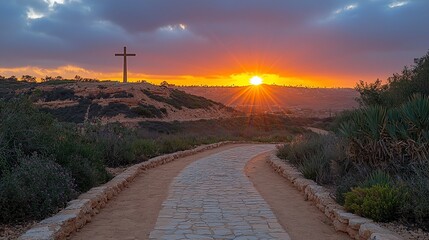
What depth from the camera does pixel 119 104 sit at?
5247cm

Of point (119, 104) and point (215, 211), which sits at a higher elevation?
point (119, 104)

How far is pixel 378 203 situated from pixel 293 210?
225 cm

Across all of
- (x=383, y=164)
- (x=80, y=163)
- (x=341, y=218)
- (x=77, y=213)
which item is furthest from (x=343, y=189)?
(x=80, y=163)

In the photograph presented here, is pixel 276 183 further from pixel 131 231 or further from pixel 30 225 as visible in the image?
pixel 30 225

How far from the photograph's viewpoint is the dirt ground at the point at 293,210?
24.7 ft

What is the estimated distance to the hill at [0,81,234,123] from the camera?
49.1 m

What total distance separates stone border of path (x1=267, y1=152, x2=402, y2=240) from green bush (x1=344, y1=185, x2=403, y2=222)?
136 mm

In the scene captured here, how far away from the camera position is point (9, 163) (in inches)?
360

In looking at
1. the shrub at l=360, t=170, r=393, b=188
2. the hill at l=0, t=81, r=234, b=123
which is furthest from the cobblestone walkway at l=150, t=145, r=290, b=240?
the hill at l=0, t=81, r=234, b=123

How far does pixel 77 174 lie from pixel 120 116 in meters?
38.3

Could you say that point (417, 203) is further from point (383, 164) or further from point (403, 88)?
point (403, 88)

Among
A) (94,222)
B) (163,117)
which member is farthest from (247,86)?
(94,222)

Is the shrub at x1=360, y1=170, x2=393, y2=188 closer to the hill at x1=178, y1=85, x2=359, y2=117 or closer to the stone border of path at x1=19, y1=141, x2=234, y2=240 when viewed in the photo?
the stone border of path at x1=19, y1=141, x2=234, y2=240

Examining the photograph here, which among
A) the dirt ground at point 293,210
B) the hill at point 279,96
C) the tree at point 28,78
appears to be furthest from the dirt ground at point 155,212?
the hill at point 279,96
